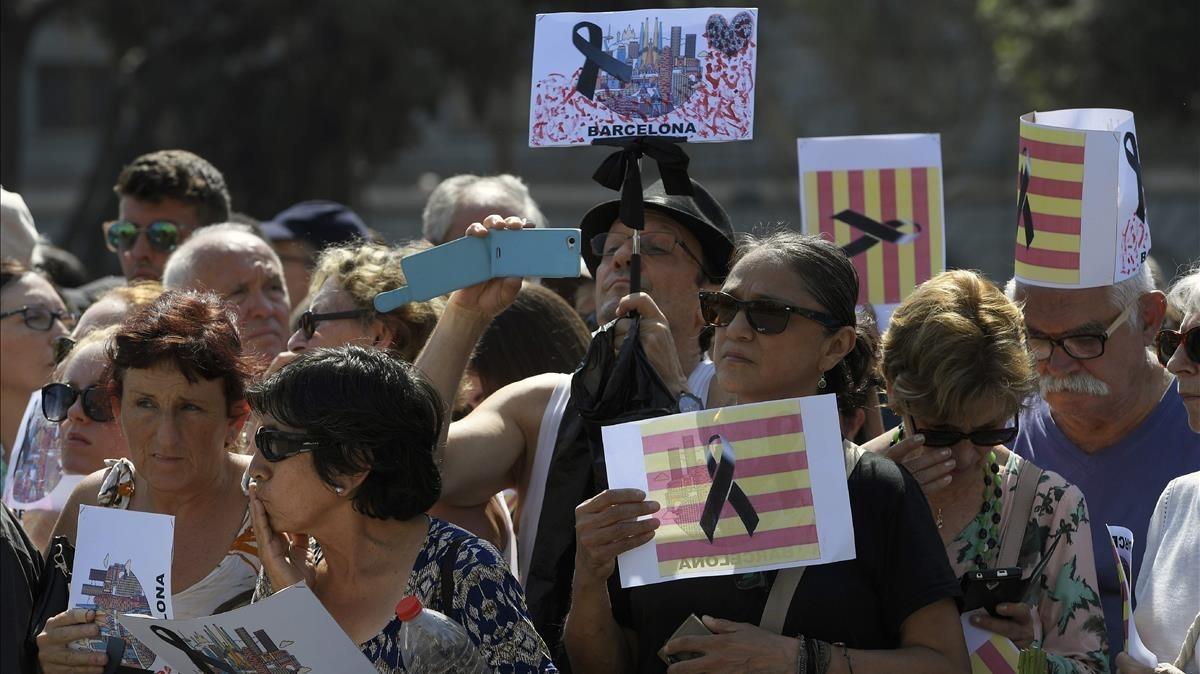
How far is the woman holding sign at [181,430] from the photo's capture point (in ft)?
11.9

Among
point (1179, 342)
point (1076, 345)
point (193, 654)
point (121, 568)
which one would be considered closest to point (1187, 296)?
point (1179, 342)

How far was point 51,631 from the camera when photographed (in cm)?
317

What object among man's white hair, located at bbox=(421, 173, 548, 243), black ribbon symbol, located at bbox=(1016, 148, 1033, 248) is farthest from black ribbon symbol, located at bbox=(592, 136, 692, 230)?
man's white hair, located at bbox=(421, 173, 548, 243)

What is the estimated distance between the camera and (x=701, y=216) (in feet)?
13.5

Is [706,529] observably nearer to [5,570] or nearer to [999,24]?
[5,570]

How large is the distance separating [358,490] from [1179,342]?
6.07 ft

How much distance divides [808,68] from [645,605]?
37.4 metres

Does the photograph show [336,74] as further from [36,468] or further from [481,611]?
[481,611]

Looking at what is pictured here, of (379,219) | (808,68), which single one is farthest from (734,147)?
(379,219)

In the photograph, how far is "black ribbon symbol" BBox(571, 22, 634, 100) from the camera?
3.81 m

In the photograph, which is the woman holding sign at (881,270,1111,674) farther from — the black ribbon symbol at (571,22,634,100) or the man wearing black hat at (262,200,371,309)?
the man wearing black hat at (262,200,371,309)

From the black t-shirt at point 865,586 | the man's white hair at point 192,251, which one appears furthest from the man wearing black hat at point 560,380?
the man's white hair at point 192,251

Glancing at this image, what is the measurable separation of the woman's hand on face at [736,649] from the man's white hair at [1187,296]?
1.31 metres

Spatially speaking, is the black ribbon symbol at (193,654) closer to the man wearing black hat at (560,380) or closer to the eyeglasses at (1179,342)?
the man wearing black hat at (560,380)
